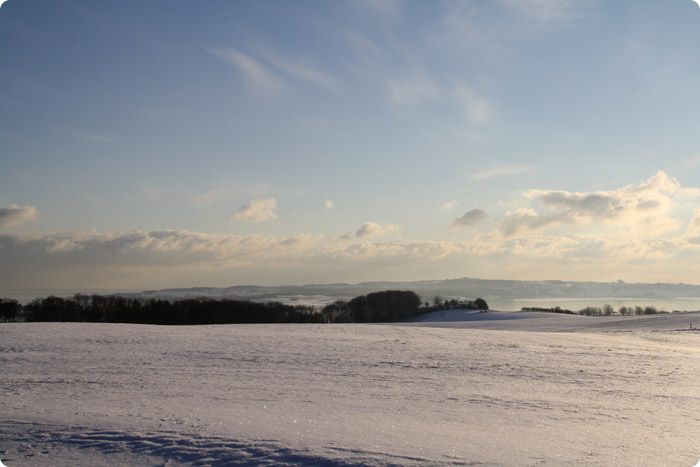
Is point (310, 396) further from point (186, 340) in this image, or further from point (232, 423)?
point (186, 340)

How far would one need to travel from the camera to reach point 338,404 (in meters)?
10.7

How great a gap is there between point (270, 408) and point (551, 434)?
5.37 meters

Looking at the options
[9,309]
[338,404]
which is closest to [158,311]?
[9,309]

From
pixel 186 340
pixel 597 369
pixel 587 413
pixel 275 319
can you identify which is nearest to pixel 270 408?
pixel 587 413

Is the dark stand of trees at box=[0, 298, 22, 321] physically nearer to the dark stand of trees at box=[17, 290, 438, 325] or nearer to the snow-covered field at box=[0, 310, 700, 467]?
the dark stand of trees at box=[17, 290, 438, 325]

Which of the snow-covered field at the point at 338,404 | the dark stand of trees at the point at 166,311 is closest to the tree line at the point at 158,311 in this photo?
the dark stand of trees at the point at 166,311

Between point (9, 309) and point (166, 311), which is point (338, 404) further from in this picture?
point (9, 309)

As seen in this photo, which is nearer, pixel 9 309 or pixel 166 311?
pixel 9 309

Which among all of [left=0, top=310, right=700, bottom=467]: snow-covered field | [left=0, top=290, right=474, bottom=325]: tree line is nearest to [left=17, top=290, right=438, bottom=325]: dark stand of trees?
[left=0, top=290, right=474, bottom=325]: tree line

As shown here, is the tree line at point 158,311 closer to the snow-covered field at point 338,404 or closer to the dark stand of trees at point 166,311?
the dark stand of trees at point 166,311

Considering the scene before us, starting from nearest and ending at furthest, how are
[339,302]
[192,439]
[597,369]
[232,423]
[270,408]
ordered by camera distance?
[192,439] → [232,423] → [270,408] → [597,369] → [339,302]

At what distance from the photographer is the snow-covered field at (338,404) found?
707 centimetres

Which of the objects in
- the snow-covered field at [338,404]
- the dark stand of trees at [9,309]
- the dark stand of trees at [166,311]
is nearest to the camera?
the snow-covered field at [338,404]

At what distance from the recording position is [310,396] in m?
11.6
